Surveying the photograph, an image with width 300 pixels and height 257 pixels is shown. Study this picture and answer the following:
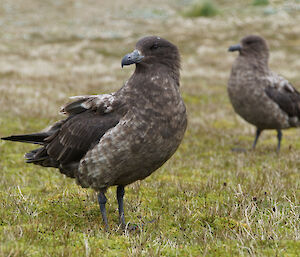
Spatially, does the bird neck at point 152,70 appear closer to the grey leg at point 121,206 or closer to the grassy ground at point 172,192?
the grey leg at point 121,206

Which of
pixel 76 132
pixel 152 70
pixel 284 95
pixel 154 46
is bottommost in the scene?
pixel 284 95

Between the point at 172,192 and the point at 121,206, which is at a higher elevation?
the point at 121,206

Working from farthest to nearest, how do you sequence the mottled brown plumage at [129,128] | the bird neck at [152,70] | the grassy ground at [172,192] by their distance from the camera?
the bird neck at [152,70] → the mottled brown plumage at [129,128] → the grassy ground at [172,192]

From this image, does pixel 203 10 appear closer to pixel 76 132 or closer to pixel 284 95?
pixel 284 95

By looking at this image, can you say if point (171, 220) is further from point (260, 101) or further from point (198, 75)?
point (198, 75)

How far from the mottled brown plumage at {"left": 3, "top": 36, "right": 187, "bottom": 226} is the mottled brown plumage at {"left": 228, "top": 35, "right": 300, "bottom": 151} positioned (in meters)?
4.68

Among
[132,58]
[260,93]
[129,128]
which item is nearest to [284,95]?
[260,93]

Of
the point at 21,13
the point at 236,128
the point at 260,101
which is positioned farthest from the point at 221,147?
the point at 21,13

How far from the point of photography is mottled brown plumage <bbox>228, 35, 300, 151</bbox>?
896 centimetres

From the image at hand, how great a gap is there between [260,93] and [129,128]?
5526 millimetres

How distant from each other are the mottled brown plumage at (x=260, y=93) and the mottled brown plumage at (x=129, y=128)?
468 centimetres

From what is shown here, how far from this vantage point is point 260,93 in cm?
894

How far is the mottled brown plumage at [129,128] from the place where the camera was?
4137 mm

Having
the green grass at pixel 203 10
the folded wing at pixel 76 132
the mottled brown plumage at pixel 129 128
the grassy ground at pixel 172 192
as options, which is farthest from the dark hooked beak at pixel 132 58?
the green grass at pixel 203 10
